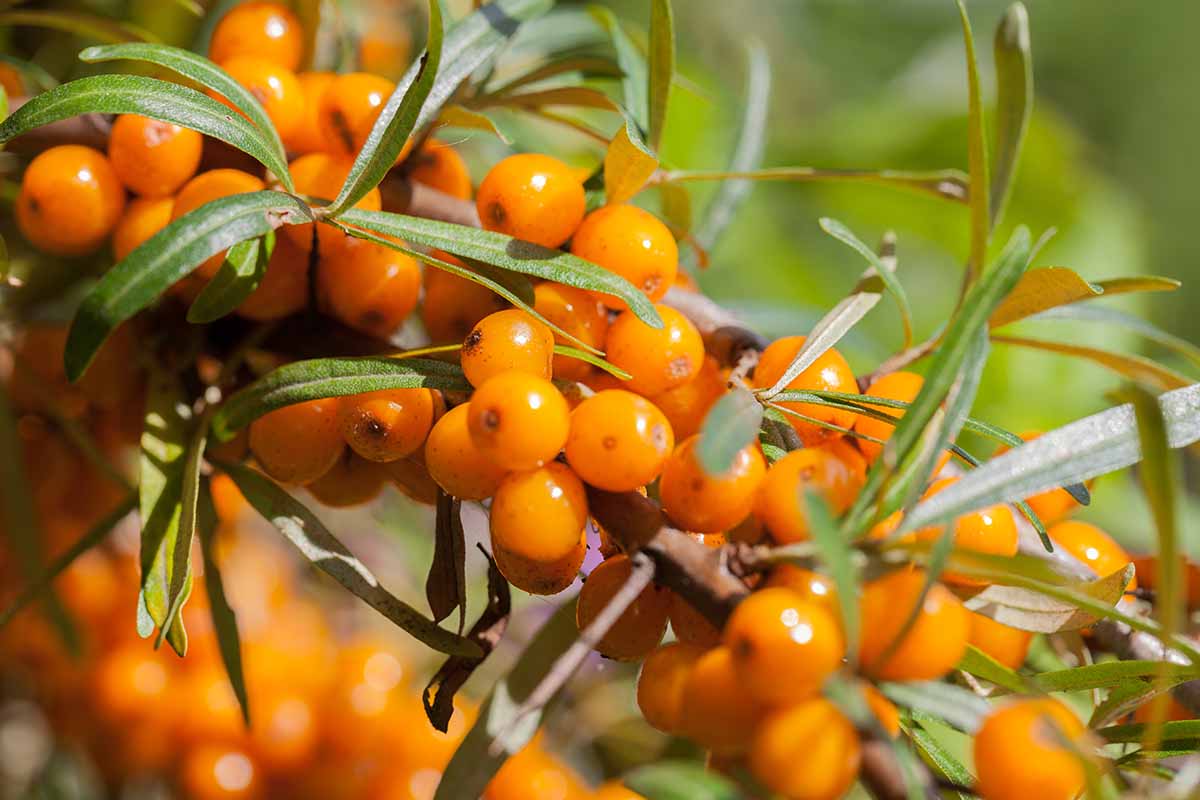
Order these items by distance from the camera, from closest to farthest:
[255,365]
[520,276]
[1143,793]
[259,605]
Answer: [1143,793]
[520,276]
[255,365]
[259,605]

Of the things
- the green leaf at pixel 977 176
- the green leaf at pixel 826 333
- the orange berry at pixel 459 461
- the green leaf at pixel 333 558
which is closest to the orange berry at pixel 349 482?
the green leaf at pixel 333 558

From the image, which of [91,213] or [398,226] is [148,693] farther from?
[398,226]

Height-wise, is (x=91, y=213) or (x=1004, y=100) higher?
(x=1004, y=100)

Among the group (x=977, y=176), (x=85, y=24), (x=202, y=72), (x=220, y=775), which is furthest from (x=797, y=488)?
(x=220, y=775)

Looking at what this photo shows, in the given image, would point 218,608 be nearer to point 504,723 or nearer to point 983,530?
point 504,723

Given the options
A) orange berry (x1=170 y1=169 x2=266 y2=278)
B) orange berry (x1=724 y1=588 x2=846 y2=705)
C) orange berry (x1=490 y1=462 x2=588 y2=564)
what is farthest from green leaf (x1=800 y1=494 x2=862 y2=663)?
orange berry (x1=170 y1=169 x2=266 y2=278)

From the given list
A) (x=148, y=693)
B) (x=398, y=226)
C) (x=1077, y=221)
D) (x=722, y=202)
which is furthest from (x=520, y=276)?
(x=1077, y=221)
